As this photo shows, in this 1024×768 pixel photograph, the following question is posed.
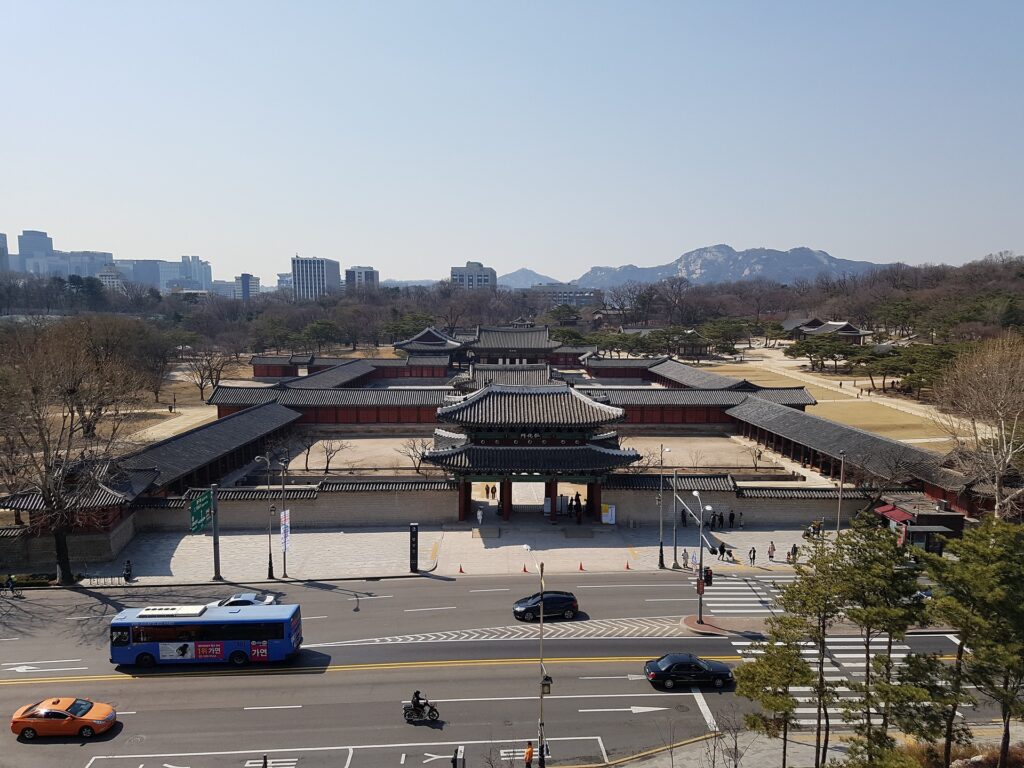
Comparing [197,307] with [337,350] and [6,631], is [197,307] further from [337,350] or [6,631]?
[6,631]

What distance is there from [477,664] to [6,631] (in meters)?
20.4

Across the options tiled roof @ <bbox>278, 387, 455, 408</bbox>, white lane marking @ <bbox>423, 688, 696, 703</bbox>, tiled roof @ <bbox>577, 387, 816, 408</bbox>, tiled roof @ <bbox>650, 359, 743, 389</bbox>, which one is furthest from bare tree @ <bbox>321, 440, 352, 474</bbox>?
tiled roof @ <bbox>650, 359, 743, 389</bbox>

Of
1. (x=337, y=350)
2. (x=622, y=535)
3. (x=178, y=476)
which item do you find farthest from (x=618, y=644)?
(x=337, y=350)

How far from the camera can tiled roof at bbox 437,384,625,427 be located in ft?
137

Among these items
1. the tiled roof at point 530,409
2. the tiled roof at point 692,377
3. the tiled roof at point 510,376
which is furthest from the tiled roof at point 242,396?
the tiled roof at point 692,377

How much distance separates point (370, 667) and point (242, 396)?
55830 mm

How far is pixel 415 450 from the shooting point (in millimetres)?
57688

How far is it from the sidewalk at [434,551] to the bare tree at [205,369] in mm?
55232

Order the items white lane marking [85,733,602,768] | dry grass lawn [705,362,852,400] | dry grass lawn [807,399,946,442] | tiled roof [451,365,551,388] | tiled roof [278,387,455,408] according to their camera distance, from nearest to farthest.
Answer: white lane marking [85,733,602,768] < tiled roof [451,365,551,388] < dry grass lawn [807,399,946,442] < tiled roof [278,387,455,408] < dry grass lawn [705,362,852,400]

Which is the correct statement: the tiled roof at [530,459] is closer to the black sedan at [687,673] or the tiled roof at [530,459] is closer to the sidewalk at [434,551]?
the sidewalk at [434,551]

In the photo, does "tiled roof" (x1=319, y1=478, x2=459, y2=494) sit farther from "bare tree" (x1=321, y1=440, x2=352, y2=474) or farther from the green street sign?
"bare tree" (x1=321, y1=440, x2=352, y2=474)

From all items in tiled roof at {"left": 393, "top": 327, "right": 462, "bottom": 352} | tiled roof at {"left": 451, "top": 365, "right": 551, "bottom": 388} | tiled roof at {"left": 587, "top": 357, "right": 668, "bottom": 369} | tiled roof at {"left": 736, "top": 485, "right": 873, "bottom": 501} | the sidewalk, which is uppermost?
tiled roof at {"left": 393, "top": 327, "right": 462, "bottom": 352}

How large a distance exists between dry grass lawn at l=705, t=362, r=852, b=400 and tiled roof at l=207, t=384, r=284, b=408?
67508 mm

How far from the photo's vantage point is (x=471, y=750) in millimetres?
20016
